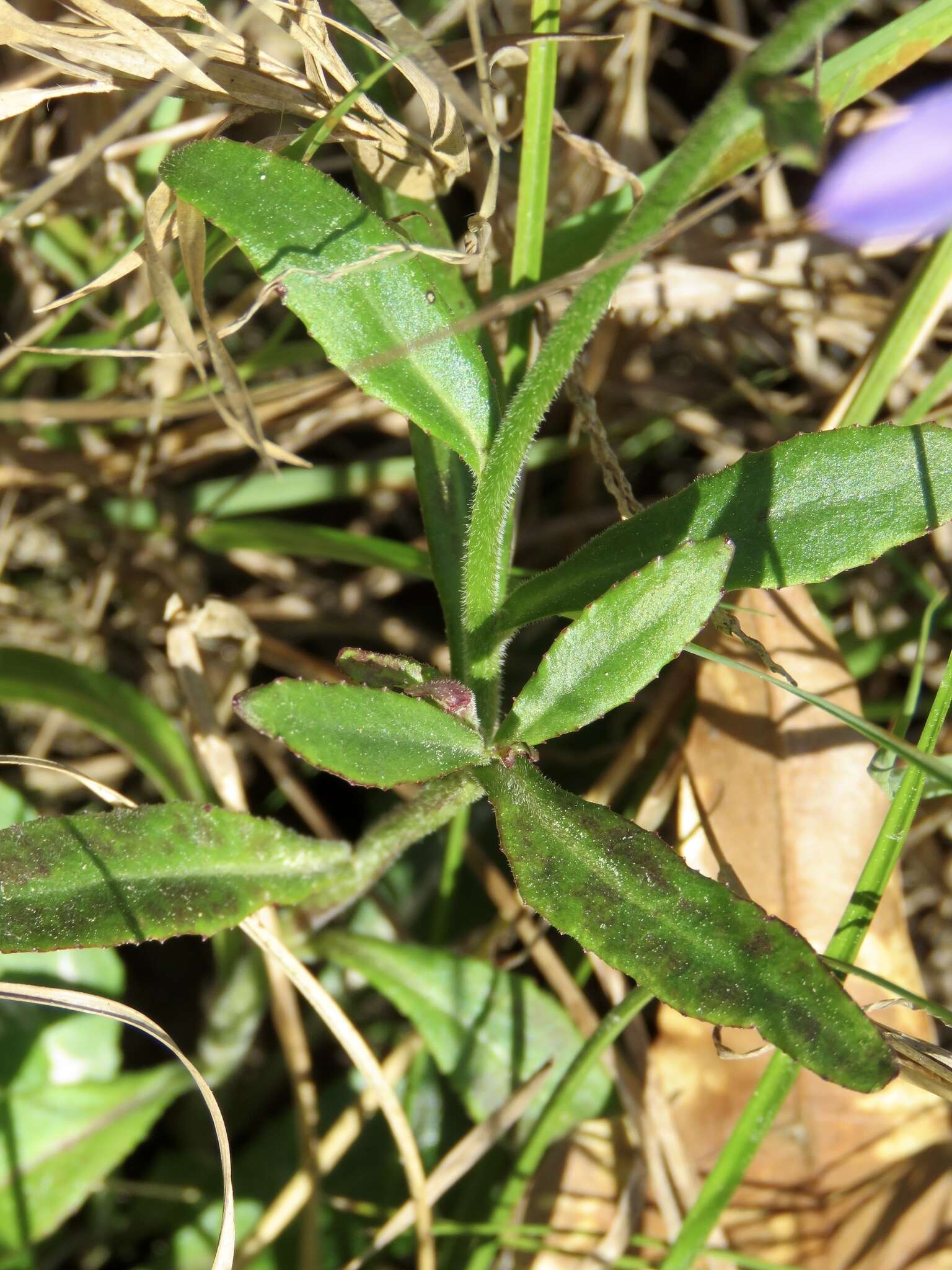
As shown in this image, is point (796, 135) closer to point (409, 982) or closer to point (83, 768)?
point (409, 982)

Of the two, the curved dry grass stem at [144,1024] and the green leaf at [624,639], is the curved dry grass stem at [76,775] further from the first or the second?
the green leaf at [624,639]

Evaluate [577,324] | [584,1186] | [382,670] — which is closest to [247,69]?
[577,324]

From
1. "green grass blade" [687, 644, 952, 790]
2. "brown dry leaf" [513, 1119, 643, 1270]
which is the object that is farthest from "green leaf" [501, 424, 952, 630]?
"brown dry leaf" [513, 1119, 643, 1270]

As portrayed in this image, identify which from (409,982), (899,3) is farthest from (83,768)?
(899,3)

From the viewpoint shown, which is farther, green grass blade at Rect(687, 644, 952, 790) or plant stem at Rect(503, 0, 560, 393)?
plant stem at Rect(503, 0, 560, 393)

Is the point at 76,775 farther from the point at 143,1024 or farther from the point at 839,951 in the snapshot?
the point at 839,951

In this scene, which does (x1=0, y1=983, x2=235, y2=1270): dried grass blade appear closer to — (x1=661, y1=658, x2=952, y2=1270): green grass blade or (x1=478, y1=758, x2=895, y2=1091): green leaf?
(x1=478, y1=758, x2=895, y2=1091): green leaf

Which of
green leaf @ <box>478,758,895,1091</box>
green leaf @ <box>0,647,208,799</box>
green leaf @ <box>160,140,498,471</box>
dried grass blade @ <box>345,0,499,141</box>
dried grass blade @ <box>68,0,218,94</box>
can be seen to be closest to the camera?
green leaf @ <box>478,758,895,1091</box>
